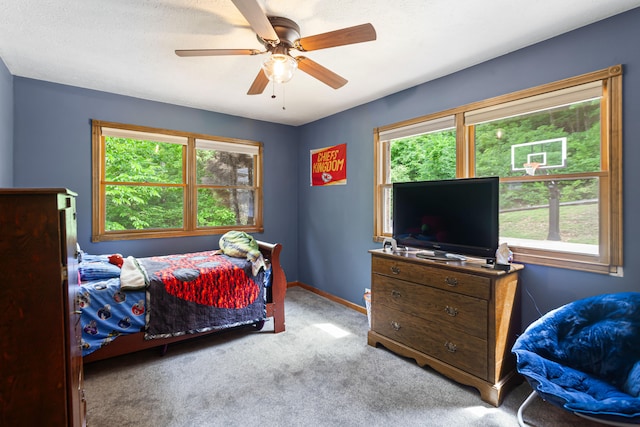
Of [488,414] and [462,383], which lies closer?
[488,414]

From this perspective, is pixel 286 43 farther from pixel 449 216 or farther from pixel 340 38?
pixel 449 216

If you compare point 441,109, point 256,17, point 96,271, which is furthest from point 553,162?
point 96,271

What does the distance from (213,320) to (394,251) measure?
1.76 meters

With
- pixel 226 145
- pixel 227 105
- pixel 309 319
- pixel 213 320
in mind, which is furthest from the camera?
pixel 226 145

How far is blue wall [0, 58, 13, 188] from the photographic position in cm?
268

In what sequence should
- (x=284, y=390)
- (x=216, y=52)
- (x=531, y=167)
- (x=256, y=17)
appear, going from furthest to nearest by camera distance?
(x=531, y=167), (x=284, y=390), (x=216, y=52), (x=256, y=17)

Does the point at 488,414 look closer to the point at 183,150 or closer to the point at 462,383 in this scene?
the point at 462,383

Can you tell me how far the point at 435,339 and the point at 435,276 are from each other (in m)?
0.48

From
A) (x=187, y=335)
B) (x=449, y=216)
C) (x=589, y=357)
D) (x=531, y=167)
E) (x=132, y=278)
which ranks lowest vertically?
(x=187, y=335)

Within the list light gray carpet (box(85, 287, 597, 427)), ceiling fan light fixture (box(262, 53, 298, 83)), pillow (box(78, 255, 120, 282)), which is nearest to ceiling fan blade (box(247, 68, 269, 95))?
ceiling fan light fixture (box(262, 53, 298, 83))

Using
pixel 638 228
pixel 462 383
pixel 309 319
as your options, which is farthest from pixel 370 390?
pixel 638 228

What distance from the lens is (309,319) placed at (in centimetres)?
348

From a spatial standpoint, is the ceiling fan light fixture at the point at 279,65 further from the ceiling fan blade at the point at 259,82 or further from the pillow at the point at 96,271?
the pillow at the point at 96,271

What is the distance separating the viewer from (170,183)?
153 inches
